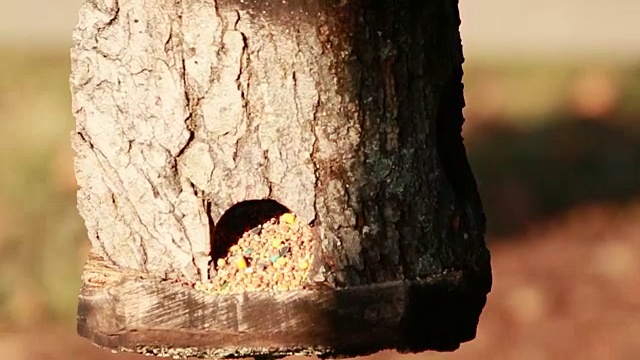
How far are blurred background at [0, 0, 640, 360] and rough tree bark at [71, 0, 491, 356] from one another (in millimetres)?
2797

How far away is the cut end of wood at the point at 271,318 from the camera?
245cm

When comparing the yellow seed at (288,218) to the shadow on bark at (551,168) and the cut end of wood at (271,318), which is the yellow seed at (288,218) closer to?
the cut end of wood at (271,318)

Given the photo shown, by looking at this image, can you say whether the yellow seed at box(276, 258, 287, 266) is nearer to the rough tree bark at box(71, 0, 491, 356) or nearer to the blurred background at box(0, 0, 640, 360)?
the rough tree bark at box(71, 0, 491, 356)

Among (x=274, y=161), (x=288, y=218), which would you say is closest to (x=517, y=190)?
(x=288, y=218)

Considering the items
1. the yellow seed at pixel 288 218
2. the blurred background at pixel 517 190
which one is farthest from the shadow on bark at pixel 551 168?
the yellow seed at pixel 288 218

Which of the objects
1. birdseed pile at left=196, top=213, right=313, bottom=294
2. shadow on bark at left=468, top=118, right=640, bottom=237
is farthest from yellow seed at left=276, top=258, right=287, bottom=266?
shadow on bark at left=468, top=118, right=640, bottom=237

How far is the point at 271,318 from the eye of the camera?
244cm

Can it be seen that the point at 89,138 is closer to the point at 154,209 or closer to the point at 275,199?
the point at 154,209

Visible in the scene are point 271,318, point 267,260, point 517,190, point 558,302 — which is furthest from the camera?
point 517,190

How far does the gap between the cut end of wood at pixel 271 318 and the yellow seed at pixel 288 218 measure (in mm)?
185

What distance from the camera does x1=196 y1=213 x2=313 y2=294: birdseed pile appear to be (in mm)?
2504

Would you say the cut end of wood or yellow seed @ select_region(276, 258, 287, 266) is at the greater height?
yellow seed @ select_region(276, 258, 287, 266)

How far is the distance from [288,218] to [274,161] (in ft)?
0.55

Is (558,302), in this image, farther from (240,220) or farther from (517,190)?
(240,220)
